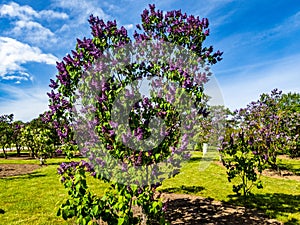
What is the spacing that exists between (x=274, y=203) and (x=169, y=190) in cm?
504

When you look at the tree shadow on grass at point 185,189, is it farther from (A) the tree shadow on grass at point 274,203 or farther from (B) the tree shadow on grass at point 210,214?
(A) the tree shadow on grass at point 274,203

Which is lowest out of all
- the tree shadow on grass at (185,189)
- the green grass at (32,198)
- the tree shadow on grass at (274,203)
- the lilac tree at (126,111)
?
the tree shadow on grass at (274,203)

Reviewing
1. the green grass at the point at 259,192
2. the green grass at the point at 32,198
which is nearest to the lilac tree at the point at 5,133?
the green grass at the point at 32,198

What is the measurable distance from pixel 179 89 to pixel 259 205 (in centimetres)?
749

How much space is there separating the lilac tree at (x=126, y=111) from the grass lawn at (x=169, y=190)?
302 cm

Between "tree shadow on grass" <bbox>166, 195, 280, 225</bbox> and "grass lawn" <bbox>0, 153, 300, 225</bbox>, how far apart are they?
2.55ft

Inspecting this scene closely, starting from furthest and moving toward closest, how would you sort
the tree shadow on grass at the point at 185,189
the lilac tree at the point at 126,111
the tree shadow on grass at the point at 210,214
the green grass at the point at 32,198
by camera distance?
the tree shadow on grass at the point at 185,189, the green grass at the point at 32,198, the tree shadow on grass at the point at 210,214, the lilac tree at the point at 126,111

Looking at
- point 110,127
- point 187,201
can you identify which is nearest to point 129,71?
point 110,127

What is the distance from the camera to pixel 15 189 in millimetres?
13445

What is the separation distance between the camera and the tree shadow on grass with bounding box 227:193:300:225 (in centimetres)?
870

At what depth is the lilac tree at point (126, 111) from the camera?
14.0 ft

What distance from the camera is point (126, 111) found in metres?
4.59

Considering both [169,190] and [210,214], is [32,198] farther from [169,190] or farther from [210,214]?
[210,214]

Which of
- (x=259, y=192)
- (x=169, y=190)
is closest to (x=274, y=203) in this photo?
(x=259, y=192)
